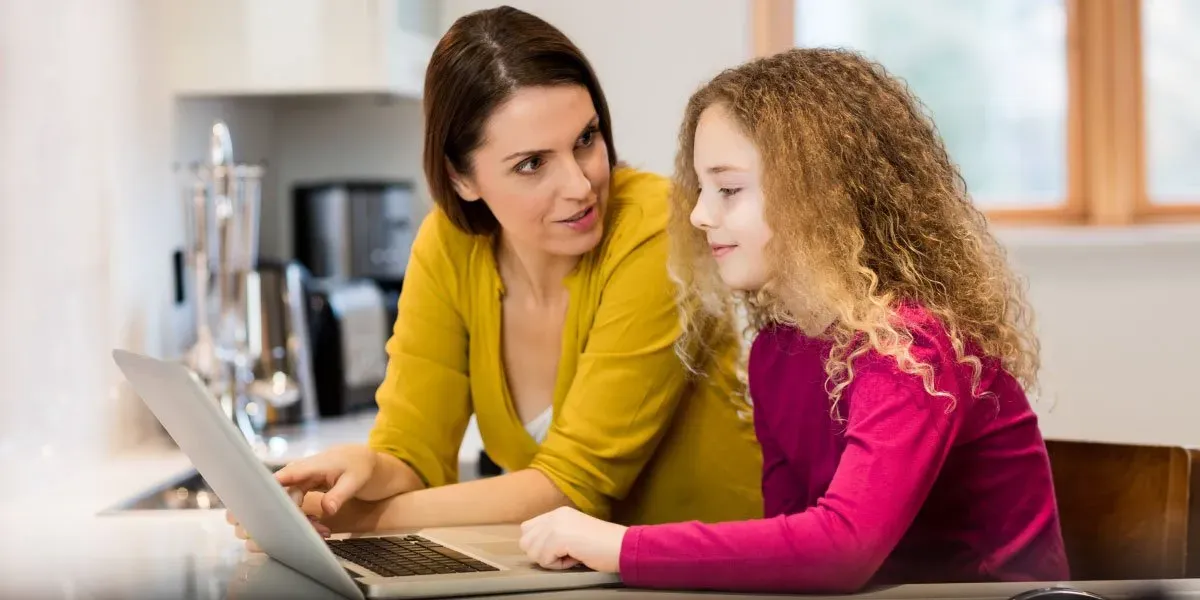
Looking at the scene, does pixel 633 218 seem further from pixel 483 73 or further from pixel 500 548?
pixel 500 548

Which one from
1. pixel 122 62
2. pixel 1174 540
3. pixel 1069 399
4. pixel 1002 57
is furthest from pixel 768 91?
pixel 1002 57

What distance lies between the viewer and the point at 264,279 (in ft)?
7.87

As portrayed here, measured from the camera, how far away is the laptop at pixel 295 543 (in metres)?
0.95

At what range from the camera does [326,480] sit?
1.33m

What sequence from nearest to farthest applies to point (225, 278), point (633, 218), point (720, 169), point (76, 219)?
point (720, 169) → point (633, 218) → point (76, 219) → point (225, 278)

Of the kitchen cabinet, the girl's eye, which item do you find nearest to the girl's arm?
the girl's eye

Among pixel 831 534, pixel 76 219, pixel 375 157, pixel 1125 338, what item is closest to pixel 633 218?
pixel 831 534

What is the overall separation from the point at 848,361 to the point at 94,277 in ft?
4.62

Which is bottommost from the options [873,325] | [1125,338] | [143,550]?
[143,550]

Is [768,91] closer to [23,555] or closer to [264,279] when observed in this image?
[23,555]

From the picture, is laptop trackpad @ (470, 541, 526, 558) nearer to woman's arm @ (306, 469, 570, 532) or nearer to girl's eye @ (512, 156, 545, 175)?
woman's arm @ (306, 469, 570, 532)

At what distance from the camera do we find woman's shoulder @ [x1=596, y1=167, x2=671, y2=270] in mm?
1436

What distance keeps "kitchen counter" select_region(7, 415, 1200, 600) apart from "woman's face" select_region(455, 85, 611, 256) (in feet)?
1.42

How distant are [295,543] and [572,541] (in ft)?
0.67
